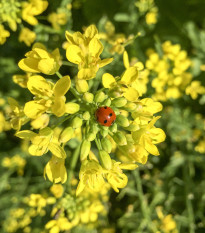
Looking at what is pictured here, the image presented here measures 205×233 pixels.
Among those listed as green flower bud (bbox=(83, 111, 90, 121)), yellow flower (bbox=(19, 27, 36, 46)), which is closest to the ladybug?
green flower bud (bbox=(83, 111, 90, 121))

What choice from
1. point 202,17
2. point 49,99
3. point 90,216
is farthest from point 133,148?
point 202,17

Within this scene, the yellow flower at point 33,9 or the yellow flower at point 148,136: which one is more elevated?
the yellow flower at point 33,9

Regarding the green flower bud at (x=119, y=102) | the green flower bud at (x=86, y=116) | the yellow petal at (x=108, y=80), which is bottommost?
the green flower bud at (x=86, y=116)

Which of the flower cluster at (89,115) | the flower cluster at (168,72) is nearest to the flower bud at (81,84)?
the flower cluster at (89,115)

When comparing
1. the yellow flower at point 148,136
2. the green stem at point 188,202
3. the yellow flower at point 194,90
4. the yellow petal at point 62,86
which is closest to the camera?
the yellow petal at point 62,86

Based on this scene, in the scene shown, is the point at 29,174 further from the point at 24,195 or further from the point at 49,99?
the point at 49,99

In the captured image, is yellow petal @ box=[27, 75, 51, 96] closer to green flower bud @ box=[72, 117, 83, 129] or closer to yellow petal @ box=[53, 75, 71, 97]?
yellow petal @ box=[53, 75, 71, 97]

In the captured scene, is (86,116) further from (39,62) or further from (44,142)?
(39,62)

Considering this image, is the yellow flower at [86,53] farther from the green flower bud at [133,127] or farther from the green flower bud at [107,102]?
the green flower bud at [133,127]
